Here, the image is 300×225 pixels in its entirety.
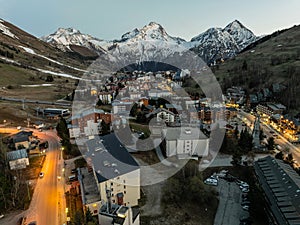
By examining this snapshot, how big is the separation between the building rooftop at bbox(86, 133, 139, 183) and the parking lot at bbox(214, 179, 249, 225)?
8527mm

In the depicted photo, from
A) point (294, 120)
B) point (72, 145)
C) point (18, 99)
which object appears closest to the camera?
point (72, 145)

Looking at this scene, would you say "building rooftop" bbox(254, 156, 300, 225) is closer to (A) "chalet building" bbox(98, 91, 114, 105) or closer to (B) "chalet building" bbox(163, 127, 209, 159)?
(B) "chalet building" bbox(163, 127, 209, 159)

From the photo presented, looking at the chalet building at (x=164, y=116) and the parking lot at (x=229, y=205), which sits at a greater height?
the chalet building at (x=164, y=116)

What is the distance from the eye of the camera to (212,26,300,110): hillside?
167ft

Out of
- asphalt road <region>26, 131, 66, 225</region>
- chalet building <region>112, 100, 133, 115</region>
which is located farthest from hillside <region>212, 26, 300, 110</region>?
asphalt road <region>26, 131, 66, 225</region>

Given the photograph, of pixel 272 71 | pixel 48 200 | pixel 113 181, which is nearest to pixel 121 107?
pixel 48 200

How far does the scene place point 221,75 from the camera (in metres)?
78.7

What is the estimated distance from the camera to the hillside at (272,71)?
51009 mm

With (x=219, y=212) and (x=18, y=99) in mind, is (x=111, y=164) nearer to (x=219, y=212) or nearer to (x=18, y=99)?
(x=219, y=212)

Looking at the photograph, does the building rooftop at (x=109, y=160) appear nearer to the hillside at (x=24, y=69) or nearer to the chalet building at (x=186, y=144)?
the chalet building at (x=186, y=144)

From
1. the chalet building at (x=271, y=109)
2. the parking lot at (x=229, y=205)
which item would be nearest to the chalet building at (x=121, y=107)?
the parking lot at (x=229, y=205)

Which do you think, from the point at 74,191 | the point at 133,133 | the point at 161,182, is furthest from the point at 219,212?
the point at 133,133

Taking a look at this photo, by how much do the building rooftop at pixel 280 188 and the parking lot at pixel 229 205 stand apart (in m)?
2.48

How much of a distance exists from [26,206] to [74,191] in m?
3.59
